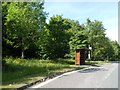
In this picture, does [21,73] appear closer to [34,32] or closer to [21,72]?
[21,72]

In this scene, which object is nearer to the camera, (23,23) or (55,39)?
(23,23)

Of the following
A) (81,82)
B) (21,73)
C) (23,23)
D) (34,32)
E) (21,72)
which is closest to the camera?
(81,82)

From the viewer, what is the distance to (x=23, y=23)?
47969mm

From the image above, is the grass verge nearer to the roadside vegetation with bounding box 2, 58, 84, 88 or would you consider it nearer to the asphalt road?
the roadside vegetation with bounding box 2, 58, 84, 88

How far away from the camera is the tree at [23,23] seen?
47.8 meters

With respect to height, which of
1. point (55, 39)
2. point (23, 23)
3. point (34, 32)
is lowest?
point (55, 39)

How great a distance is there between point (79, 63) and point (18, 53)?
41.6 ft

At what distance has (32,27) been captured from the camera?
48.7 m

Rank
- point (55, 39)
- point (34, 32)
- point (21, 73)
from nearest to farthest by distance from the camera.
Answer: point (21, 73) < point (55, 39) < point (34, 32)

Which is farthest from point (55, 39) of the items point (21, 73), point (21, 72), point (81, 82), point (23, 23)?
point (81, 82)

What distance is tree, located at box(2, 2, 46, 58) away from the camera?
4781 centimetres

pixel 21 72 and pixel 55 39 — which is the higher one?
pixel 55 39

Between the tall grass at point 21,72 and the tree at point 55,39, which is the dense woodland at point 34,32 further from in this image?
the tall grass at point 21,72

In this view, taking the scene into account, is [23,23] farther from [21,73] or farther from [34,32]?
[21,73]
